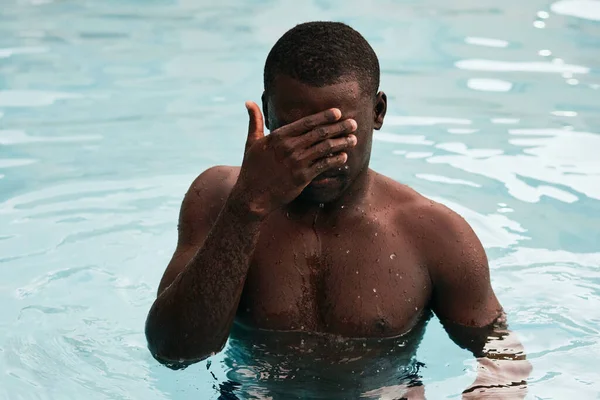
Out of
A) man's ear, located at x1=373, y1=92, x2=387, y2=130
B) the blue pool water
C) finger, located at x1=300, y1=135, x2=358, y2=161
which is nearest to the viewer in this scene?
finger, located at x1=300, y1=135, x2=358, y2=161

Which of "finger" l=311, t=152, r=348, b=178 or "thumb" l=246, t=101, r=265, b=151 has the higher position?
"thumb" l=246, t=101, r=265, b=151

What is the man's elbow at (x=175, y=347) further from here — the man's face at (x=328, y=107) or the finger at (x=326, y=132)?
the finger at (x=326, y=132)

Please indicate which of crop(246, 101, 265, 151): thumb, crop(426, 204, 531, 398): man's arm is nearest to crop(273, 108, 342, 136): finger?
crop(246, 101, 265, 151): thumb

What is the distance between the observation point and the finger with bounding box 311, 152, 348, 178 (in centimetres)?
280

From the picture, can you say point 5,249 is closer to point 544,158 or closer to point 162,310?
point 162,310

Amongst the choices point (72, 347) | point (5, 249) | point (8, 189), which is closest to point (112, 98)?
point (8, 189)

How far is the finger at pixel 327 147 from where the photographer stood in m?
2.78

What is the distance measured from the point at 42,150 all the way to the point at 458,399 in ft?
11.6

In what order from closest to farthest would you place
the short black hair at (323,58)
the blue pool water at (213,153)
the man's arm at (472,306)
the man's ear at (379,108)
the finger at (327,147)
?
1. the finger at (327,147)
2. the short black hair at (323,58)
3. the man's ear at (379,108)
4. the man's arm at (472,306)
5. the blue pool water at (213,153)

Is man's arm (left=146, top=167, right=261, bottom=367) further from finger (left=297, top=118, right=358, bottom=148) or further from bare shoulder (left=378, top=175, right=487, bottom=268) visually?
bare shoulder (left=378, top=175, right=487, bottom=268)

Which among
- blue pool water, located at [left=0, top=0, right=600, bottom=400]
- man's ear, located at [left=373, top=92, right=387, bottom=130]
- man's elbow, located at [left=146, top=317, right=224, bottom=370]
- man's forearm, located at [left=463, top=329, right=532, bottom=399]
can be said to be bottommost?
blue pool water, located at [left=0, top=0, right=600, bottom=400]

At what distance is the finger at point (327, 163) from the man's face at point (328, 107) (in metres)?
0.22

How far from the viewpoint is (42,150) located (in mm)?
6250

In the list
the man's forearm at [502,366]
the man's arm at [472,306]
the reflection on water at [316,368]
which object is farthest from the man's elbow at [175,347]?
the man's forearm at [502,366]
